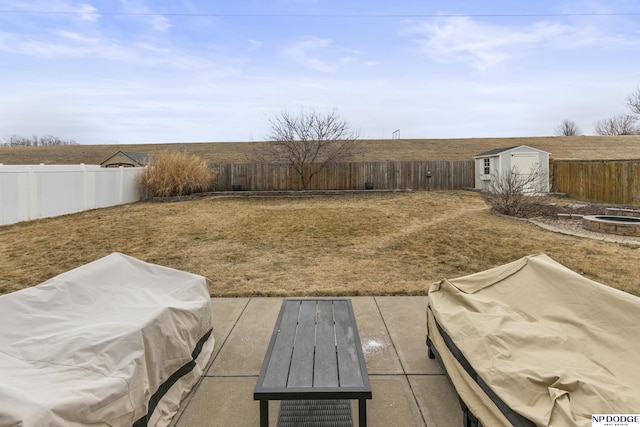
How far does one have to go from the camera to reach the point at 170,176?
50.6 feet

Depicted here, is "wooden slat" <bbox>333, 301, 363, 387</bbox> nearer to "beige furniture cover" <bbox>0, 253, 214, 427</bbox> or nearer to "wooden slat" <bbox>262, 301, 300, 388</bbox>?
"wooden slat" <bbox>262, 301, 300, 388</bbox>

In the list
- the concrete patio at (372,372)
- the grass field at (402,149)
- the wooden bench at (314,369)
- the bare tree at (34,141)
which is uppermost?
the bare tree at (34,141)

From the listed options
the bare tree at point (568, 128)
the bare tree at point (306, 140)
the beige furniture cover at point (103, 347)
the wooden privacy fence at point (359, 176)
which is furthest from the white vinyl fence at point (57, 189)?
the bare tree at point (568, 128)

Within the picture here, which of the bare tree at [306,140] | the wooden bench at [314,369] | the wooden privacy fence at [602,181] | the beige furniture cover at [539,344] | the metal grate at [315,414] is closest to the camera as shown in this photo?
the beige furniture cover at [539,344]

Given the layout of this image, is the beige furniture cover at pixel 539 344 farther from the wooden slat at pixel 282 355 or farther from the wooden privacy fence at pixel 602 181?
the wooden privacy fence at pixel 602 181

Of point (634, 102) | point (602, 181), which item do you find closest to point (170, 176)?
point (602, 181)

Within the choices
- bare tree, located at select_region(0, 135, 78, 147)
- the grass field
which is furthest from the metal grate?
bare tree, located at select_region(0, 135, 78, 147)

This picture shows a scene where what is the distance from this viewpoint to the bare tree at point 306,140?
18922 millimetres

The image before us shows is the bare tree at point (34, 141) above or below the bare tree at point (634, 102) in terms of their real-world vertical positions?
above

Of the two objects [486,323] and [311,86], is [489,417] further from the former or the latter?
[311,86]

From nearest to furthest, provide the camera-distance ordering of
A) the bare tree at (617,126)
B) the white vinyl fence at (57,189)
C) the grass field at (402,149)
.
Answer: the white vinyl fence at (57,189) → the grass field at (402,149) → the bare tree at (617,126)

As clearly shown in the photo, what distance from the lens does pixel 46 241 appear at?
8125mm

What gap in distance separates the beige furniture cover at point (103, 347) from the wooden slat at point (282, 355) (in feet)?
2.10

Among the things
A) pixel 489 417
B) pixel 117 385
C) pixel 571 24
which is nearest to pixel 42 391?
pixel 117 385
